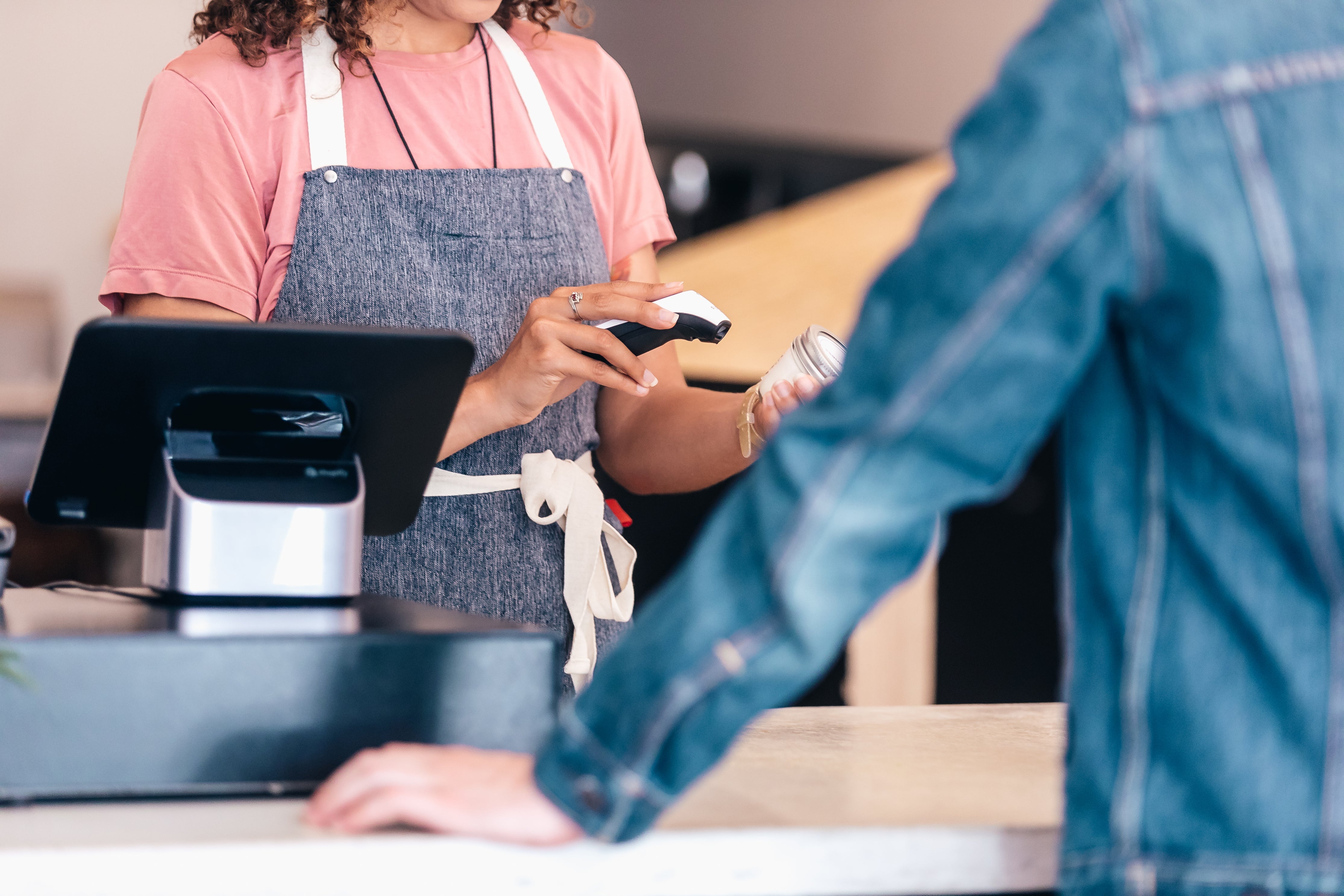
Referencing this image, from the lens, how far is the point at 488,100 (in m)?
1.29

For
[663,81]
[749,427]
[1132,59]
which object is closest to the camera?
[1132,59]

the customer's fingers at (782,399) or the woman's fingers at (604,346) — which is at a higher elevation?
the woman's fingers at (604,346)

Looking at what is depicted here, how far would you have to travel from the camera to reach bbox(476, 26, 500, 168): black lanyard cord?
50.1 inches

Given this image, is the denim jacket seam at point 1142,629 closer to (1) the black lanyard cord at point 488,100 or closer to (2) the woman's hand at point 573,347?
(2) the woman's hand at point 573,347

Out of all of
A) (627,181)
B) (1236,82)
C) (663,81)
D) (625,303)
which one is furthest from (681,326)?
(663,81)

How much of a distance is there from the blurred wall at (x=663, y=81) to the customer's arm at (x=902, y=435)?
2.68 meters

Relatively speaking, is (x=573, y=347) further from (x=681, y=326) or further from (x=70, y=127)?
(x=70, y=127)

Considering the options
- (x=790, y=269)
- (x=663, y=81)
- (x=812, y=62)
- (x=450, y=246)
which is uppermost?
(x=812, y=62)

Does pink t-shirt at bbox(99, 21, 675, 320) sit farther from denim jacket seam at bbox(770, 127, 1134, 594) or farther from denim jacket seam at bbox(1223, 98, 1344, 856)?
denim jacket seam at bbox(1223, 98, 1344, 856)

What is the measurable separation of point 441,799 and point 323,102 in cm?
78

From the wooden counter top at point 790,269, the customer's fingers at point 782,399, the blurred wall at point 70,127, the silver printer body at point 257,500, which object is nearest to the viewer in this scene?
the silver printer body at point 257,500

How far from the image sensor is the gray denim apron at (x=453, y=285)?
1168 mm

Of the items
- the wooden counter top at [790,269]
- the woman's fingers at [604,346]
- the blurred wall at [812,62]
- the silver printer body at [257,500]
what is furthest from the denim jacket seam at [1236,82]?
the blurred wall at [812,62]

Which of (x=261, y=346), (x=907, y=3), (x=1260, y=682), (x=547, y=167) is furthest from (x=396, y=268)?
(x=907, y=3)
